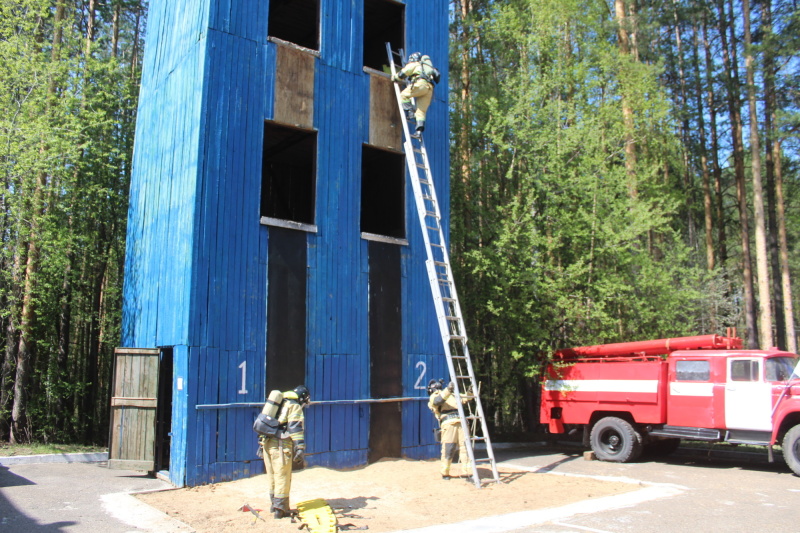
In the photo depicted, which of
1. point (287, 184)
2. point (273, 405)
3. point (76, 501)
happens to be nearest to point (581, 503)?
point (273, 405)

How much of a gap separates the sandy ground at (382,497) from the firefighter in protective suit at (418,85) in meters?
6.63

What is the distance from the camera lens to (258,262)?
411 inches

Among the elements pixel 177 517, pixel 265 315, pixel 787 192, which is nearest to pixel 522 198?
pixel 265 315

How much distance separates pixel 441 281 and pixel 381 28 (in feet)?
22.3

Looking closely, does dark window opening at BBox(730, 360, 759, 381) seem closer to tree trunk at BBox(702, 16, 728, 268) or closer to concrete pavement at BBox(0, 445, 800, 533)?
concrete pavement at BBox(0, 445, 800, 533)

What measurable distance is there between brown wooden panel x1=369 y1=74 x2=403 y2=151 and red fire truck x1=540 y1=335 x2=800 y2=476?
682 centimetres

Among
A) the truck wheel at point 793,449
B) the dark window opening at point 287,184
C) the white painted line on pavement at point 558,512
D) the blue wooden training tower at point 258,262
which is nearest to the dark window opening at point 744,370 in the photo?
the truck wheel at point 793,449

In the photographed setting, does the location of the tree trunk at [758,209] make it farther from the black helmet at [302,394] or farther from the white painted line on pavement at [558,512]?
the black helmet at [302,394]

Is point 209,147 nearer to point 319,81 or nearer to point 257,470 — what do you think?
point 319,81

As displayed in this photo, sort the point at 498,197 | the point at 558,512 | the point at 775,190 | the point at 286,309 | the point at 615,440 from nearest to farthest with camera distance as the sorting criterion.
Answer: the point at 558,512 → the point at 286,309 → the point at 615,440 → the point at 498,197 → the point at 775,190

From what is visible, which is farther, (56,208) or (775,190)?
(775,190)

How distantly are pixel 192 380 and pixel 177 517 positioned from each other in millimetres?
2391

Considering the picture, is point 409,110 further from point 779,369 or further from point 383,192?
point 779,369

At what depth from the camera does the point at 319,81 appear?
11.6 metres
